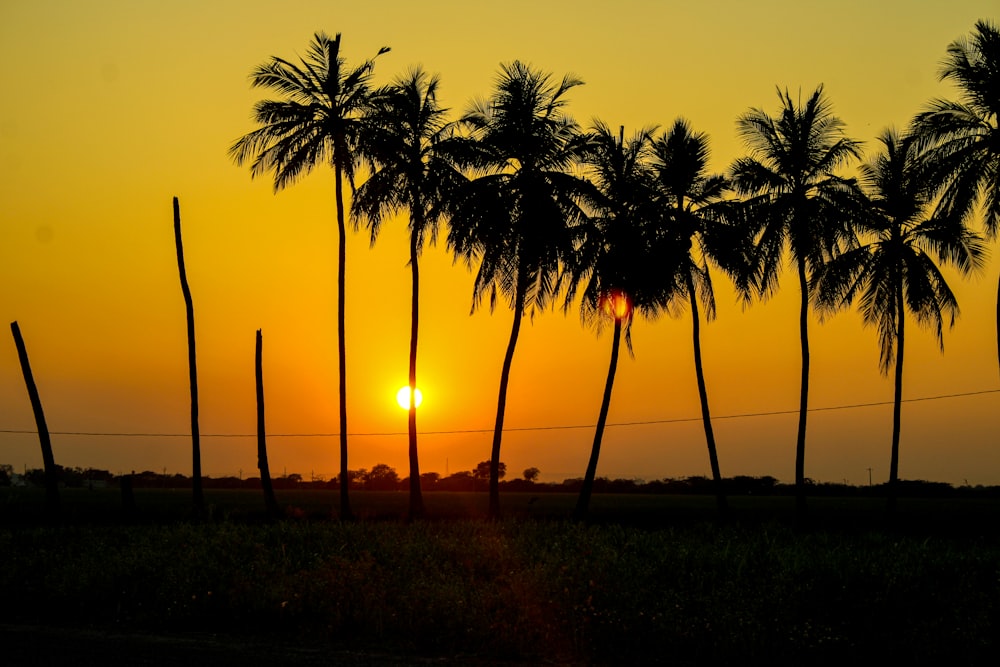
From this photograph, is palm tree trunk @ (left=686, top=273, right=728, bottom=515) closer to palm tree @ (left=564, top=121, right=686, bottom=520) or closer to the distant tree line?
palm tree @ (left=564, top=121, right=686, bottom=520)

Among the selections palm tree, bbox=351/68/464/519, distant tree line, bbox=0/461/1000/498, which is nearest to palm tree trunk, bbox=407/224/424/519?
palm tree, bbox=351/68/464/519

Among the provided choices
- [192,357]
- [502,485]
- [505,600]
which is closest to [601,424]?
[192,357]

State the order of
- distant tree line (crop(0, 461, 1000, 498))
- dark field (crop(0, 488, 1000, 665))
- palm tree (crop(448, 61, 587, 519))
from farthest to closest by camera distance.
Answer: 1. distant tree line (crop(0, 461, 1000, 498))
2. palm tree (crop(448, 61, 587, 519))
3. dark field (crop(0, 488, 1000, 665))

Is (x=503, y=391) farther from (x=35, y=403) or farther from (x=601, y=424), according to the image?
(x=35, y=403)

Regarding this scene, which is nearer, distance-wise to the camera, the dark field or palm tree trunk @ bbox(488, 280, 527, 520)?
the dark field

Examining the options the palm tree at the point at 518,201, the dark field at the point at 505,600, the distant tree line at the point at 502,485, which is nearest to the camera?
the dark field at the point at 505,600

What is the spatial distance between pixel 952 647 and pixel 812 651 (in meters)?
1.82

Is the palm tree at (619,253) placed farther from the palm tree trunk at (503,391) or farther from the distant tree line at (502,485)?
the distant tree line at (502,485)

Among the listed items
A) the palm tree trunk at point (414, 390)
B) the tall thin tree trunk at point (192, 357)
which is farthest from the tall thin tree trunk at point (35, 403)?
the palm tree trunk at point (414, 390)

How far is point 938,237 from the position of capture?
46.2 metres

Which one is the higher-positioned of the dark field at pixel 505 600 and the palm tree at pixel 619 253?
the palm tree at pixel 619 253

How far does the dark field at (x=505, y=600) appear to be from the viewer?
1434cm

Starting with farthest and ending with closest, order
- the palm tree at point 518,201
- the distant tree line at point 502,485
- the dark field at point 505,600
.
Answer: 1. the distant tree line at point 502,485
2. the palm tree at point 518,201
3. the dark field at point 505,600

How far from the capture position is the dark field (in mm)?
14336
